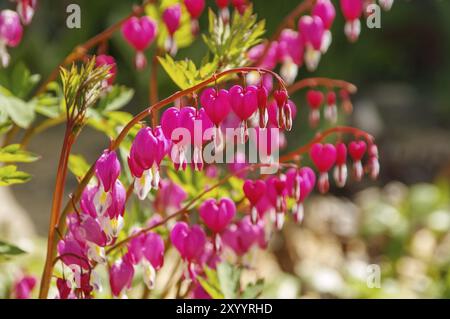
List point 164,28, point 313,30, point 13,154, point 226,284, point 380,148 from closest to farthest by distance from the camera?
point 13,154 < point 226,284 < point 313,30 < point 164,28 < point 380,148

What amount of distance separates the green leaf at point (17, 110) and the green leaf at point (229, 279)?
0.56 m

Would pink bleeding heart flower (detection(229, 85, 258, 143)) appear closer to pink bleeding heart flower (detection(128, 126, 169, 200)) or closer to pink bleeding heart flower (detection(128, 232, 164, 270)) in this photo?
pink bleeding heart flower (detection(128, 126, 169, 200))

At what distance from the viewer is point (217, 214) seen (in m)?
1.70

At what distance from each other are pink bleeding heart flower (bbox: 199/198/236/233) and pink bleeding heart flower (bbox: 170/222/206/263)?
3 centimetres

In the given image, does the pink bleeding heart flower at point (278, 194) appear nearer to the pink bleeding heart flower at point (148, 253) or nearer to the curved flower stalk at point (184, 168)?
the curved flower stalk at point (184, 168)

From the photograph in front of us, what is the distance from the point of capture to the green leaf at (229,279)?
194 centimetres

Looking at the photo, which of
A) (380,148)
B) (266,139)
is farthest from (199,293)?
(380,148)

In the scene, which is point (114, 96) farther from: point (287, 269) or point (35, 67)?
point (35, 67)

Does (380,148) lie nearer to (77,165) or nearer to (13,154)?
(77,165)

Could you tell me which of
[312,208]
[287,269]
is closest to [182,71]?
[287,269]

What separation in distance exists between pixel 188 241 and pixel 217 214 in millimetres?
81

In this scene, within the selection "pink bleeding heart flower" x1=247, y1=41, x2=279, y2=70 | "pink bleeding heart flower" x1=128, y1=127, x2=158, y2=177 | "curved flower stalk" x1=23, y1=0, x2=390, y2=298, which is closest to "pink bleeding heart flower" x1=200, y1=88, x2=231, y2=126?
"curved flower stalk" x1=23, y1=0, x2=390, y2=298

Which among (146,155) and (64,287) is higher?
(146,155)
